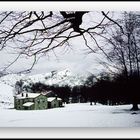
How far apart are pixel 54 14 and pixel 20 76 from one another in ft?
2.24

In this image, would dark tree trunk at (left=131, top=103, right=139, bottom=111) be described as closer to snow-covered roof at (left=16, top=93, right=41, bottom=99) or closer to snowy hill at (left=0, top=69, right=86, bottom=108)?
snowy hill at (left=0, top=69, right=86, bottom=108)

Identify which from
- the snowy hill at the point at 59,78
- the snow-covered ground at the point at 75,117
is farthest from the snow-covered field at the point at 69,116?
the snowy hill at the point at 59,78

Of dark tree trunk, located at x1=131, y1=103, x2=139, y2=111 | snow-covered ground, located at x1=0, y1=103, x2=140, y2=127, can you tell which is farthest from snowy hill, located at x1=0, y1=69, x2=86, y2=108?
dark tree trunk, located at x1=131, y1=103, x2=139, y2=111

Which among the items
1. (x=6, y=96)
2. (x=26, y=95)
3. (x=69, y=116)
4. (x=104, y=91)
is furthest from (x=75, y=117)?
(x=6, y=96)

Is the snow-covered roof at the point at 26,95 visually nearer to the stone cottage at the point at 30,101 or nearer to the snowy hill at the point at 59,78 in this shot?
the stone cottage at the point at 30,101

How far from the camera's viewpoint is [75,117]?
3.17 m

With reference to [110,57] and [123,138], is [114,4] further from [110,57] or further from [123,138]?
[123,138]

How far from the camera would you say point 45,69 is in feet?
10.3

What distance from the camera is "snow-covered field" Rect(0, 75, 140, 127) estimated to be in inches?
121

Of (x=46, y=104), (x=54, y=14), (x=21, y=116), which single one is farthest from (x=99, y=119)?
(x=54, y=14)

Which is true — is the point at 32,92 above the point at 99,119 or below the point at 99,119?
A: above

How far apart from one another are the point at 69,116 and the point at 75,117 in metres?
0.06

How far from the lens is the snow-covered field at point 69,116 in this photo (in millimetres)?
3084

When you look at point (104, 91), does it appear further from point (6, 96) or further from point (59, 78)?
point (6, 96)
